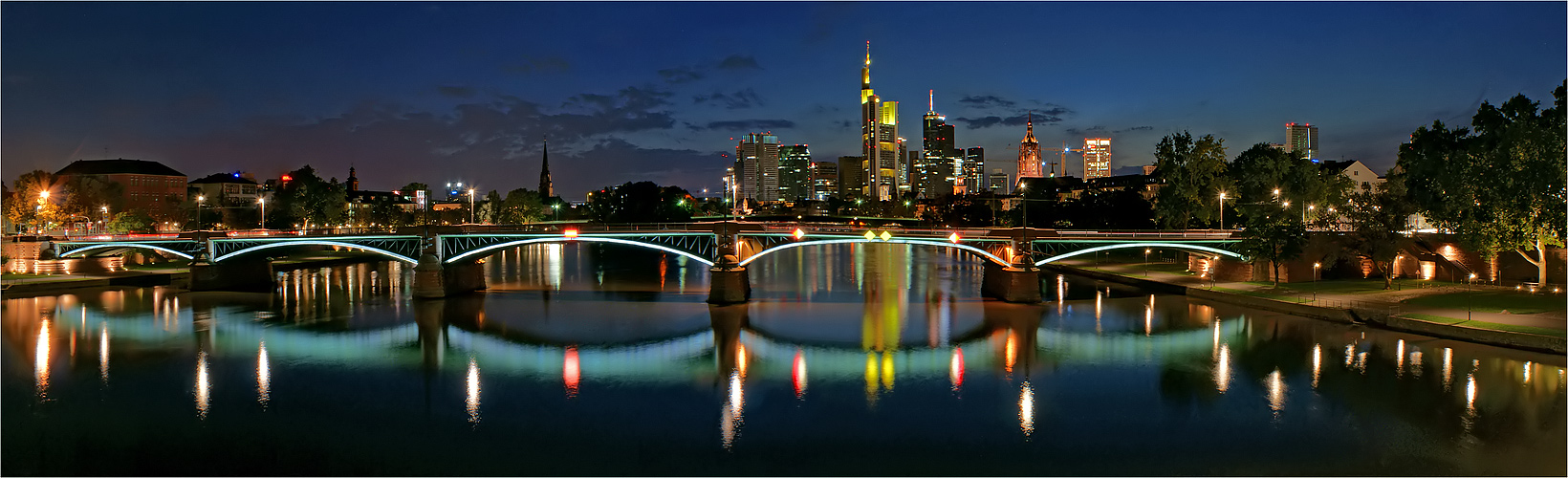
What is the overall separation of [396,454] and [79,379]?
62.6 ft

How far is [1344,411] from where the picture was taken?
86.1 ft

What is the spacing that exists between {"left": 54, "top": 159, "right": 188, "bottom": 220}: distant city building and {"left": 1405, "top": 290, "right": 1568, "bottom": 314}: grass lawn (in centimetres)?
13925

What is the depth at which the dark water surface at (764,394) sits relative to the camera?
2252 cm

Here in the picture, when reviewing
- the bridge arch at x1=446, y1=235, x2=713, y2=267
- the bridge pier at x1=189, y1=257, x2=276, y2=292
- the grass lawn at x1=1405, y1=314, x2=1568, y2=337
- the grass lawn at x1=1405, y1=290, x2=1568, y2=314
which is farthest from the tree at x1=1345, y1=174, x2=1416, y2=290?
the bridge pier at x1=189, y1=257, x2=276, y2=292

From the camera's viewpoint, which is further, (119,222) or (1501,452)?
(119,222)

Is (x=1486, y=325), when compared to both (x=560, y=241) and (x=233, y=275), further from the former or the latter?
(x=233, y=275)

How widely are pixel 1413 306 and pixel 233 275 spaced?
78.8 m

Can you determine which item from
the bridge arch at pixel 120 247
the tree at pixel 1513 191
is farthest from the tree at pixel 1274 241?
the bridge arch at pixel 120 247

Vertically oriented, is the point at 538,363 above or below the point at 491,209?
below

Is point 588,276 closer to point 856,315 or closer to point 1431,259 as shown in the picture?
point 856,315

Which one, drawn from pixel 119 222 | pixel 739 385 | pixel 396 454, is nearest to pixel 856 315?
pixel 739 385

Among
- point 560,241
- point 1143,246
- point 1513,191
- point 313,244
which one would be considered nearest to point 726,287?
point 560,241

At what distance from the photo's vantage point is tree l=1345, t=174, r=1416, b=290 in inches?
1998

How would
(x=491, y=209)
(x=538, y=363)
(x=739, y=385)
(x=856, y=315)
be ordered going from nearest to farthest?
(x=739, y=385)
(x=538, y=363)
(x=856, y=315)
(x=491, y=209)
